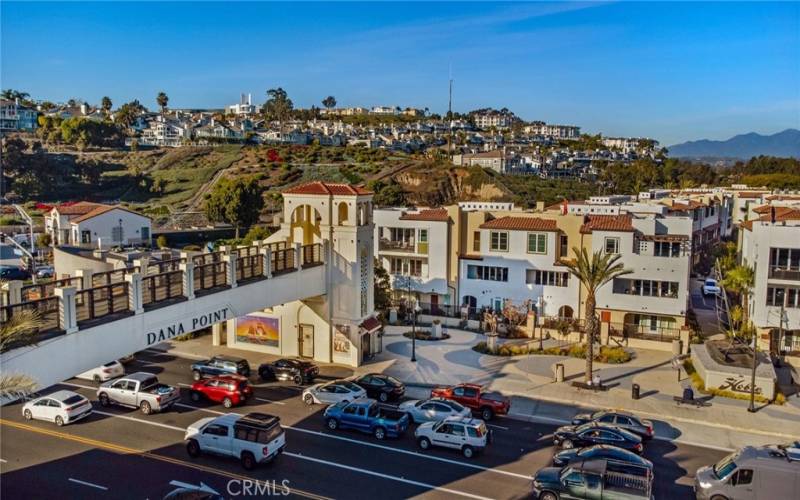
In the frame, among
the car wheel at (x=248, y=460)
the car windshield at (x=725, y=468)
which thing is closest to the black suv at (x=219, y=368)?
the car wheel at (x=248, y=460)

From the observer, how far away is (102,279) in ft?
78.6

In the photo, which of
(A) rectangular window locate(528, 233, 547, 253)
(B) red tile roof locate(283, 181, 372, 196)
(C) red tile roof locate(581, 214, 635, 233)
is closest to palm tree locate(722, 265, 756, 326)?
(C) red tile roof locate(581, 214, 635, 233)

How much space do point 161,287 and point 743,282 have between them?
112 feet

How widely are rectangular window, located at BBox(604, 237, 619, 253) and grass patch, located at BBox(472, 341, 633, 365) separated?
22.8ft

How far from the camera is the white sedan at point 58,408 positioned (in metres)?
24.8

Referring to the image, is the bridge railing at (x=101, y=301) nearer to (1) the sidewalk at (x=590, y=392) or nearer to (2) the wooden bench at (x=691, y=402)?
(1) the sidewalk at (x=590, y=392)

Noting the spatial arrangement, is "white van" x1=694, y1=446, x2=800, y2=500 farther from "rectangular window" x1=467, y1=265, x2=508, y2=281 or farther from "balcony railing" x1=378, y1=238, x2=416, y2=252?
"balcony railing" x1=378, y1=238, x2=416, y2=252

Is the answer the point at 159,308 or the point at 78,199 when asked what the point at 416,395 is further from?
the point at 78,199

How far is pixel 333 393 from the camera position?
27641 millimetres

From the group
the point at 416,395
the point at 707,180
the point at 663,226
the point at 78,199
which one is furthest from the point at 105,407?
the point at 707,180

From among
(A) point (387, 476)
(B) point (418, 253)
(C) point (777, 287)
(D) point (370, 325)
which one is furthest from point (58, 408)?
(C) point (777, 287)

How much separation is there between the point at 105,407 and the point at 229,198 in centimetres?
5609

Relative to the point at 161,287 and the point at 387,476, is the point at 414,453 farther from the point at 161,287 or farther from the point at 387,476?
the point at 161,287

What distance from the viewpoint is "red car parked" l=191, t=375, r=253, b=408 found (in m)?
27.4
